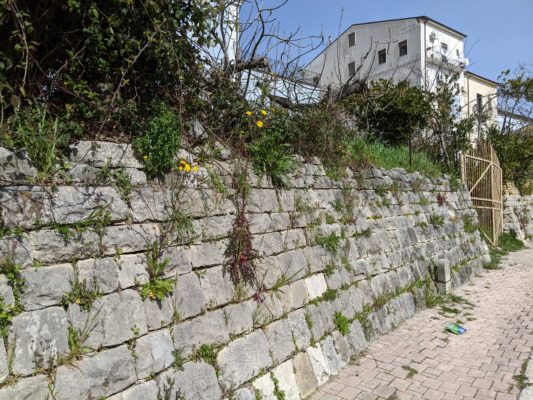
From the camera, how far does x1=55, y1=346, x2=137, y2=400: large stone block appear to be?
246 centimetres

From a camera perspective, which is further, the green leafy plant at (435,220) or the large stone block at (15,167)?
the green leafy plant at (435,220)

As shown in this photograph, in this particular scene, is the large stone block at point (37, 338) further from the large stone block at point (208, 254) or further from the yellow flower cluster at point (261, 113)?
the yellow flower cluster at point (261, 113)

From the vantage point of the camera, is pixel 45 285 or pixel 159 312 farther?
pixel 159 312

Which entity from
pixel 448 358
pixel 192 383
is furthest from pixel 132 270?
pixel 448 358

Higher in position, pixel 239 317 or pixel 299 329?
pixel 239 317

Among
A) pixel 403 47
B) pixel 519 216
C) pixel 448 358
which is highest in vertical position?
pixel 403 47

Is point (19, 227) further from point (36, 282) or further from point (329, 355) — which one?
point (329, 355)

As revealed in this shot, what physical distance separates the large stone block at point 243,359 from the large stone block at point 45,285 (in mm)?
1375

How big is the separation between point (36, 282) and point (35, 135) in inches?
38.3

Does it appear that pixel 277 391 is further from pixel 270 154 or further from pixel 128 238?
pixel 270 154

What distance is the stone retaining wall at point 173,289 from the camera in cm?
249

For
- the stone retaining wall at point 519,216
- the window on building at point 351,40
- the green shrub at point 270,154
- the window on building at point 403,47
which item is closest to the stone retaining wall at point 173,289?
the green shrub at point 270,154

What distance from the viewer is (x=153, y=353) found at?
2945 millimetres

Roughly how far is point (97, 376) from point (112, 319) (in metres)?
0.36
